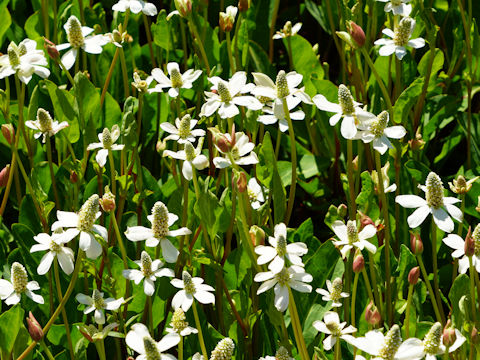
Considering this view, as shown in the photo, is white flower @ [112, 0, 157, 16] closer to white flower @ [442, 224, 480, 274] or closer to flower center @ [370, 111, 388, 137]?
flower center @ [370, 111, 388, 137]

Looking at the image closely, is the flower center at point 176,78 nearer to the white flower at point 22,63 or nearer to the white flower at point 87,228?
the white flower at point 22,63

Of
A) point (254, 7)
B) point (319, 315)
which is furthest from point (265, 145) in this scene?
point (254, 7)

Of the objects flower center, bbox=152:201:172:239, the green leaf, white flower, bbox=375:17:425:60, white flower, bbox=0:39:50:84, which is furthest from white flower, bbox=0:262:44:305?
white flower, bbox=375:17:425:60

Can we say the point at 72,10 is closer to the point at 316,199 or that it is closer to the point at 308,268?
the point at 316,199

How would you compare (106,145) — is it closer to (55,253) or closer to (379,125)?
(55,253)

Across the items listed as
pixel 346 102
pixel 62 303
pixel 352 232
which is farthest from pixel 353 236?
pixel 62 303

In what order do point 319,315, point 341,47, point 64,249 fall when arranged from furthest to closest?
point 341,47 < point 319,315 < point 64,249
